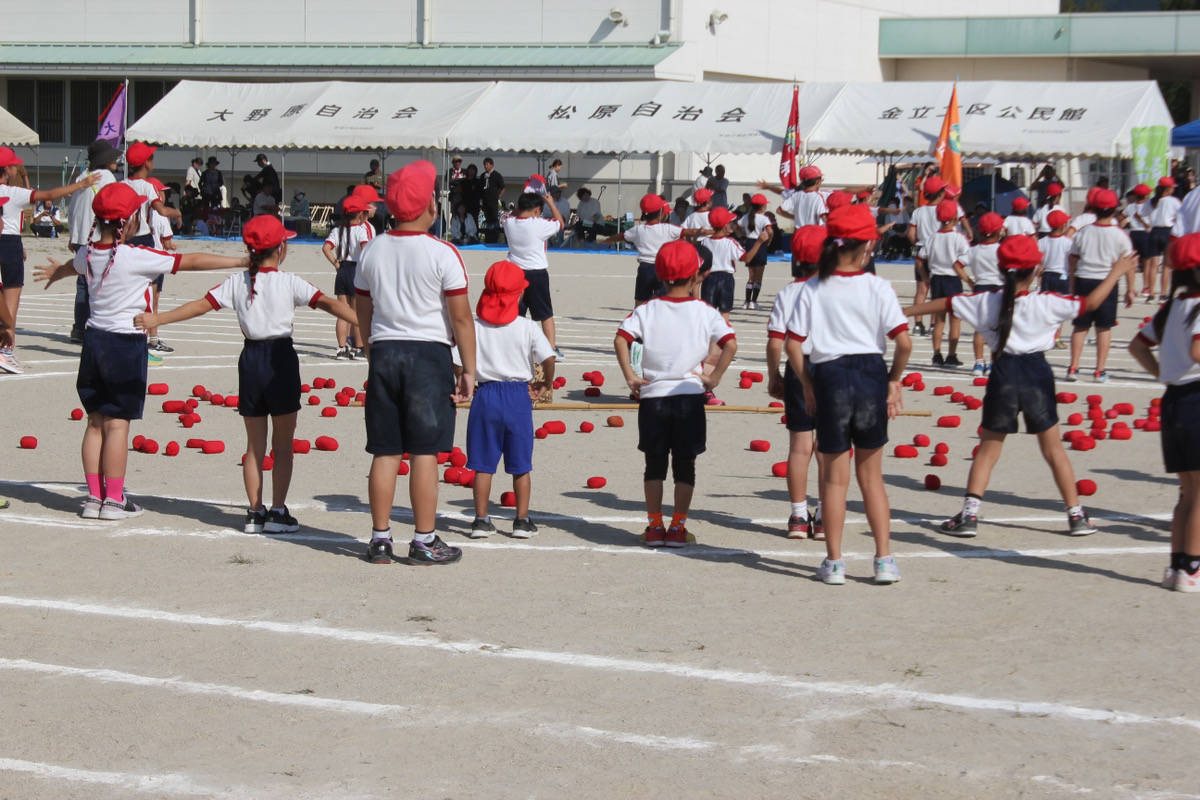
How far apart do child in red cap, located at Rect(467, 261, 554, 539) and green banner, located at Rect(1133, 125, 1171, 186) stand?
24.2 meters

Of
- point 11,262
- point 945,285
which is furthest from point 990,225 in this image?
point 11,262

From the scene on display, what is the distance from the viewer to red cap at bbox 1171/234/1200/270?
7.52 metres

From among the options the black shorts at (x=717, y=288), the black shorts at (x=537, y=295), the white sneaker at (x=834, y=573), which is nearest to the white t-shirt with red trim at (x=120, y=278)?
the white sneaker at (x=834, y=573)

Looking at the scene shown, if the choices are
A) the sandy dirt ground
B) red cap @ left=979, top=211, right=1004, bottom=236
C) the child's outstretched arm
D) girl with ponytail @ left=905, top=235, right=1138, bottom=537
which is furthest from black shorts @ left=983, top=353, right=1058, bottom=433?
red cap @ left=979, top=211, right=1004, bottom=236

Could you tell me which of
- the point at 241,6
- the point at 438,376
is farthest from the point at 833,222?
the point at 241,6

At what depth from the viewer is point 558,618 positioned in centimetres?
703

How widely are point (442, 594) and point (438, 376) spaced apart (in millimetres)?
1181

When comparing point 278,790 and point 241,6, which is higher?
point 241,6

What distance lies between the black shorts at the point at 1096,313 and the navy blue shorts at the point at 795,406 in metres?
8.06

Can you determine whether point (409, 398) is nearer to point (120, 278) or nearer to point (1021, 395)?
point (120, 278)

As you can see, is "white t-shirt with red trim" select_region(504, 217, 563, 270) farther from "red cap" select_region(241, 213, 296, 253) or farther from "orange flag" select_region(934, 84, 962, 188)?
"orange flag" select_region(934, 84, 962, 188)

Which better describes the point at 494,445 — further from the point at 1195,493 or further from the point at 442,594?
the point at 1195,493

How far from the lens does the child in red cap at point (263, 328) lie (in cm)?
855

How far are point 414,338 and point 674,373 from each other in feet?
5.03
